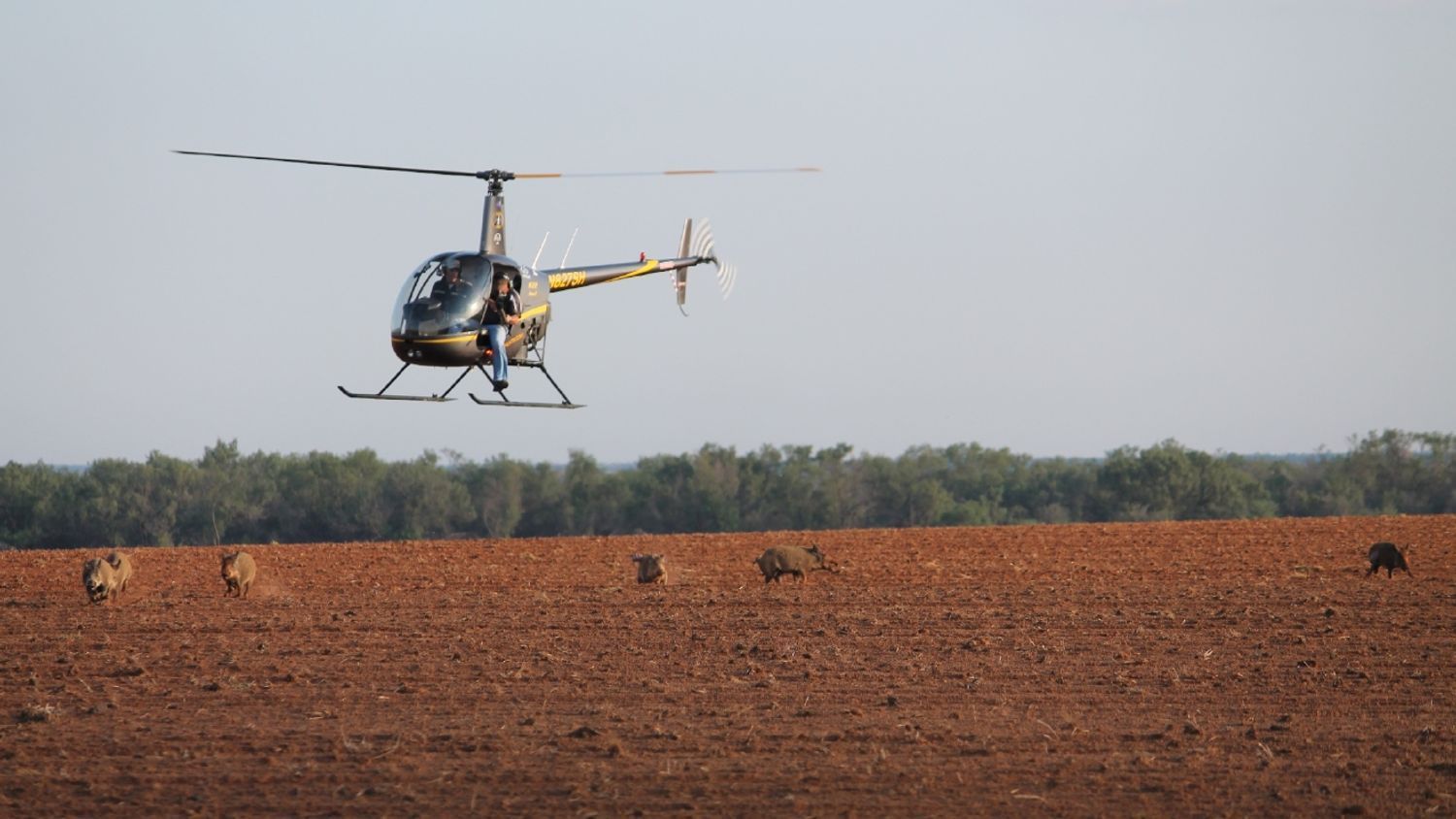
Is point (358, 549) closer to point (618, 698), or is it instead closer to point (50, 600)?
point (50, 600)

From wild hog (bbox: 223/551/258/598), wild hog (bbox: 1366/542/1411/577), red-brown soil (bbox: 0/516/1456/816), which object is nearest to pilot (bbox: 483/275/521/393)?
red-brown soil (bbox: 0/516/1456/816)

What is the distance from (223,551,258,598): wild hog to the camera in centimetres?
2367

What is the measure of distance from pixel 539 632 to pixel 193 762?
724 cm

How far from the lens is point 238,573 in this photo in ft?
78.0

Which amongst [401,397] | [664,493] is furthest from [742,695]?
[664,493]

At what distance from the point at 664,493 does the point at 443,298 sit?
41.0m

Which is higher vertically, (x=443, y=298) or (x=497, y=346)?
(x=443, y=298)

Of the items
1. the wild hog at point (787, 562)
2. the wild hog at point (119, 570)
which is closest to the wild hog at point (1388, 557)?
the wild hog at point (787, 562)

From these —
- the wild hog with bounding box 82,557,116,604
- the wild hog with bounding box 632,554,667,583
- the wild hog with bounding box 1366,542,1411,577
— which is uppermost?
the wild hog with bounding box 1366,542,1411,577

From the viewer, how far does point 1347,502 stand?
194 ft

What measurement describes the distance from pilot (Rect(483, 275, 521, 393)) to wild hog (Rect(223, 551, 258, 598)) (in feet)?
21.8

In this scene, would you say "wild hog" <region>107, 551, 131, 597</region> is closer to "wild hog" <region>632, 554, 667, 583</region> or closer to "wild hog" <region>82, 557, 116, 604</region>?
"wild hog" <region>82, 557, 116, 604</region>

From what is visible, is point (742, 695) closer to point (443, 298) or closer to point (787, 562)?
point (443, 298)

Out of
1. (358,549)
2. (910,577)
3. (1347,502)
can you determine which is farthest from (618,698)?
(1347,502)
